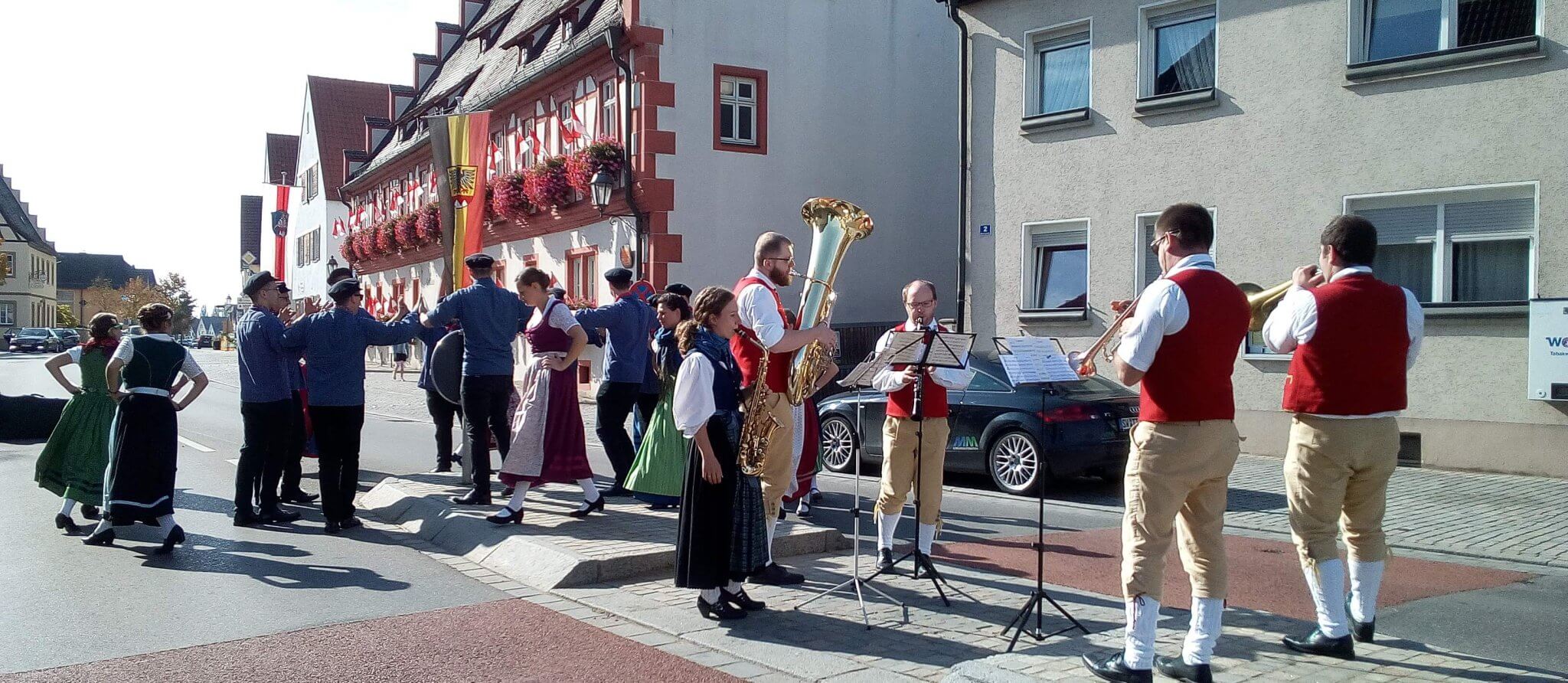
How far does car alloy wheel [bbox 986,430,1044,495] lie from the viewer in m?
11.1

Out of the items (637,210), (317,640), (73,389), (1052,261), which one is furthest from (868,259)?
(317,640)

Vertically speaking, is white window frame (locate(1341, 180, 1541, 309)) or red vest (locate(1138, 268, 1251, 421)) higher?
white window frame (locate(1341, 180, 1541, 309))

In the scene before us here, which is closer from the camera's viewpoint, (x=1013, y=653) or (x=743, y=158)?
(x=1013, y=653)

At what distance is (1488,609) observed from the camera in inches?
254

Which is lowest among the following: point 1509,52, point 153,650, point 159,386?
point 153,650

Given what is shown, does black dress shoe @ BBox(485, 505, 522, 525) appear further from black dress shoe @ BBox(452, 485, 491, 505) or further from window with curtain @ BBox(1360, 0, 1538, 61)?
window with curtain @ BBox(1360, 0, 1538, 61)

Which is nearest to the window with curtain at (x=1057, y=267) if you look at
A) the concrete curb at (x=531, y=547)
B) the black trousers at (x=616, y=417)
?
the black trousers at (x=616, y=417)

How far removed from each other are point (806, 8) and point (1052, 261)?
30.1ft

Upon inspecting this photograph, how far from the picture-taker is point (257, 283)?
29.0 ft

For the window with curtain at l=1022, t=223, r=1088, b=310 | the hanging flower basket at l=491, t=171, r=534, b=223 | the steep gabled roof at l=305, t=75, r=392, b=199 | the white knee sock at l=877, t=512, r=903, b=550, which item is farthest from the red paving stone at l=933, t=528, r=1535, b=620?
the steep gabled roof at l=305, t=75, r=392, b=199

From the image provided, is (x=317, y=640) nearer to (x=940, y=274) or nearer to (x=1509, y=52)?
(x=1509, y=52)

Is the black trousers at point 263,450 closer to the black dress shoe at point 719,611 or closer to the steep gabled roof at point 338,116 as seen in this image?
the black dress shoe at point 719,611

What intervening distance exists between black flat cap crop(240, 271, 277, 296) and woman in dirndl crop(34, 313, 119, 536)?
3.08ft

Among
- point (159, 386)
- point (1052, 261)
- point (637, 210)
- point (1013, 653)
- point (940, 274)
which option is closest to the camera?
point (1013, 653)
